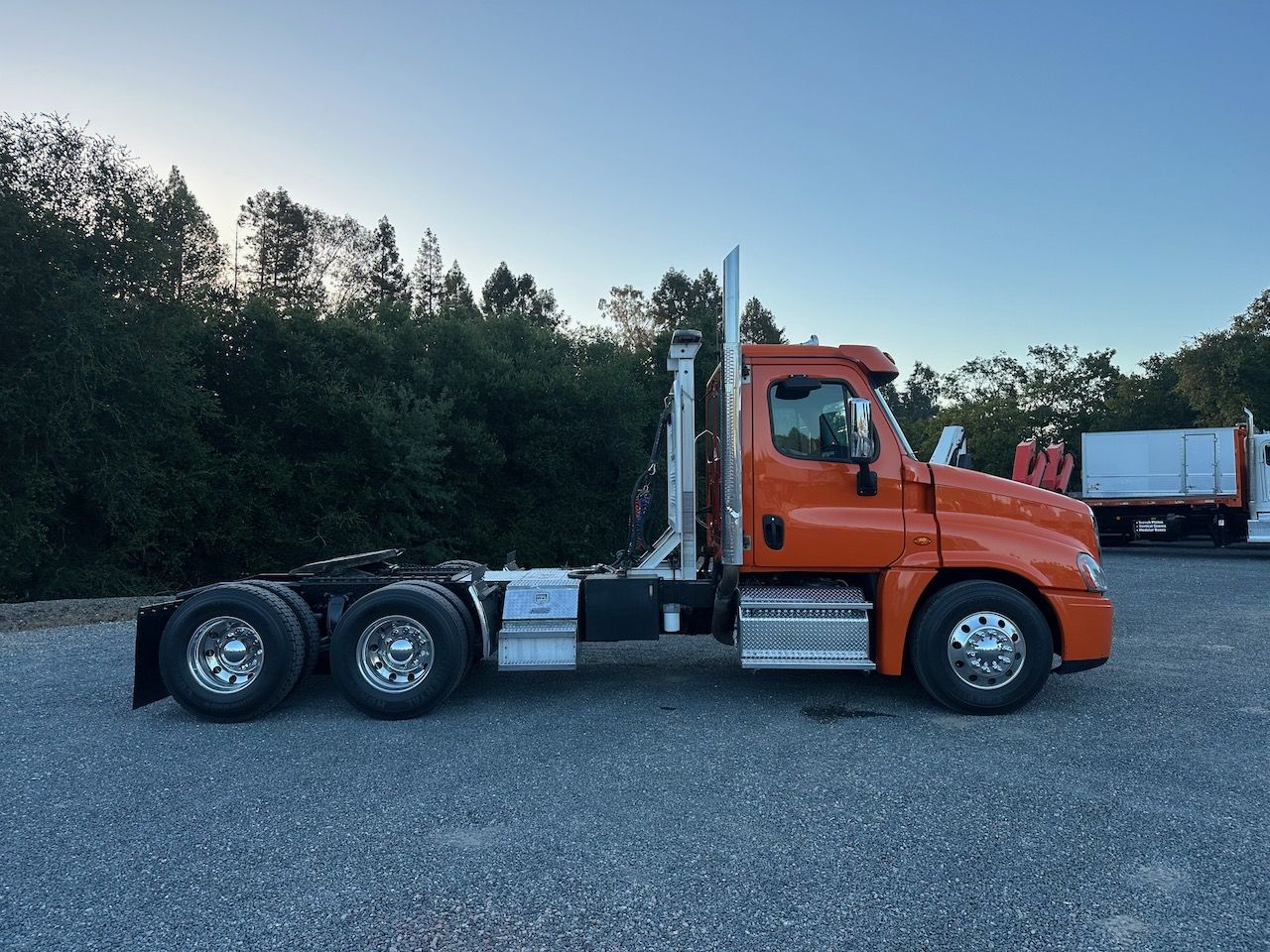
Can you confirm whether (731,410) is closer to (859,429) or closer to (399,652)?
(859,429)

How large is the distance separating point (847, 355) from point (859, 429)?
0.76m

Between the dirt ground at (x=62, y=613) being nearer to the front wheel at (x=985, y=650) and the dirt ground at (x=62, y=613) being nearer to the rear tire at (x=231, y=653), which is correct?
the rear tire at (x=231, y=653)

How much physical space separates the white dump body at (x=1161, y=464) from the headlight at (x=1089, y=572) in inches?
619

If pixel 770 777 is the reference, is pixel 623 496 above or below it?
above

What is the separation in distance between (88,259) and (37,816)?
13.0 m

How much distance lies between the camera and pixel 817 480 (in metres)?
5.81

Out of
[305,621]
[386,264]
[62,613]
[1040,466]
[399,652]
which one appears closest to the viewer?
[399,652]

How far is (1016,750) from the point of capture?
191 inches

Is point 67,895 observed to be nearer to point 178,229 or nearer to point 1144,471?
point 178,229

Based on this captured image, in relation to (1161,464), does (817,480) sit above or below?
below

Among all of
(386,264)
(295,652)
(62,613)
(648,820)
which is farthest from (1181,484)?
(386,264)

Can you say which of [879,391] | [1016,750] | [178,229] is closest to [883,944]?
[1016,750]

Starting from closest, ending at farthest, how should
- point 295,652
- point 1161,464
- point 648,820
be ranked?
point 648,820 < point 295,652 < point 1161,464

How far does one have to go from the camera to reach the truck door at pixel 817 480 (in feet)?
18.9
